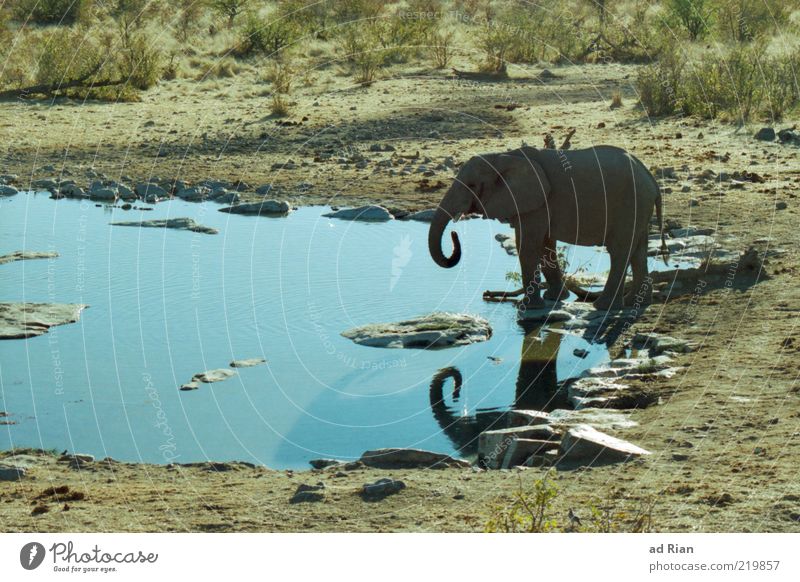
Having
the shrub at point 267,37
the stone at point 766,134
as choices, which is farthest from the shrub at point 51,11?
the stone at point 766,134

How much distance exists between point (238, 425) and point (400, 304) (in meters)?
3.99

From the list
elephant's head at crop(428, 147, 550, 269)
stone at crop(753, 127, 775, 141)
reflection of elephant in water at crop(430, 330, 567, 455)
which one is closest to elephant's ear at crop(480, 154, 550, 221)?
elephant's head at crop(428, 147, 550, 269)

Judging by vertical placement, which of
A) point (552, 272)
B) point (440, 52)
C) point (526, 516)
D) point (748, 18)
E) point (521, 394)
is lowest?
point (521, 394)

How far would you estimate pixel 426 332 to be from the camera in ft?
42.7

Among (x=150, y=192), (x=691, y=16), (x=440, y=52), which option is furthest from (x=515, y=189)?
(x=691, y=16)

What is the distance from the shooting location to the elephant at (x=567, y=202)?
13812 millimetres

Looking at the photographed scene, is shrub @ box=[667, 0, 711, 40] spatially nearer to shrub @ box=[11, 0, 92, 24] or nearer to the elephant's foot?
shrub @ box=[11, 0, 92, 24]

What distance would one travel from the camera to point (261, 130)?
80.3ft

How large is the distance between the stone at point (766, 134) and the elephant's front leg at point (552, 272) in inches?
333

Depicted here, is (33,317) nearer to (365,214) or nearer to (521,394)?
(521,394)

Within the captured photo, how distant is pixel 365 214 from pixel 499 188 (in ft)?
17.3

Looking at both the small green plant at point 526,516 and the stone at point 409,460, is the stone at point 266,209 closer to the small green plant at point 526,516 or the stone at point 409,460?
the stone at point 409,460

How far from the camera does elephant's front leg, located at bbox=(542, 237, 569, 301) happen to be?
1428 centimetres
